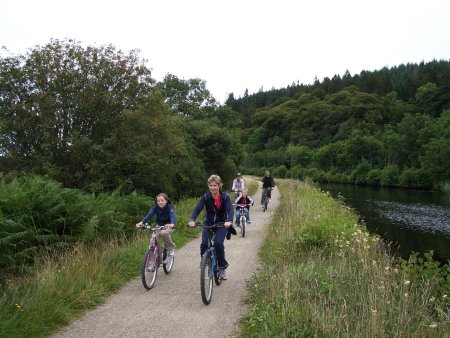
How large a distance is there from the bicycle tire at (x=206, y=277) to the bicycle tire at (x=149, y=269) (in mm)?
1180

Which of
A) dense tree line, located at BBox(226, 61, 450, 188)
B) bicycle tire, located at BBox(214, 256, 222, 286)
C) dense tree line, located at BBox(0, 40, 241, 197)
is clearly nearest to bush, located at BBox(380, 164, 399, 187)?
dense tree line, located at BBox(226, 61, 450, 188)

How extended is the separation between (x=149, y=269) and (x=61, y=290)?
1.57 m

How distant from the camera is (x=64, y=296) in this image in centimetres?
600

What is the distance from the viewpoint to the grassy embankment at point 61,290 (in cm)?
510

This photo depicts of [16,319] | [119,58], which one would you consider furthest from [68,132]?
[16,319]

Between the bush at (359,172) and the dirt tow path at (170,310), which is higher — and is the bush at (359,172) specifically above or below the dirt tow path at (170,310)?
below

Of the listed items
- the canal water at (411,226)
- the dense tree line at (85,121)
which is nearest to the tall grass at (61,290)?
the dense tree line at (85,121)

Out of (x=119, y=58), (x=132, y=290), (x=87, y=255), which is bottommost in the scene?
(x=132, y=290)

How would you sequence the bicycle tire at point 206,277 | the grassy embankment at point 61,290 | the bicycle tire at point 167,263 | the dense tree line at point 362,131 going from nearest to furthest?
the grassy embankment at point 61,290, the bicycle tire at point 206,277, the bicycle tire at point 167,263, the dense tree line at point 362,131

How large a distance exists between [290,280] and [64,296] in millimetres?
3480

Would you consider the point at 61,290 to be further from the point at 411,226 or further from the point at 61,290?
the point at 411,226

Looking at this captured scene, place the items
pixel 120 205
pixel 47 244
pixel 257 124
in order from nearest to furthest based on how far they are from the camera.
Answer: pixel 47 244, pixel 120 205, pixel 257 124

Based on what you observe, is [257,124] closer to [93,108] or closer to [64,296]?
[93,108]

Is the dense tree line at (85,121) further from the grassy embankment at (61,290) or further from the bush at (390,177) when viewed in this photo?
the bush at (390,177)
